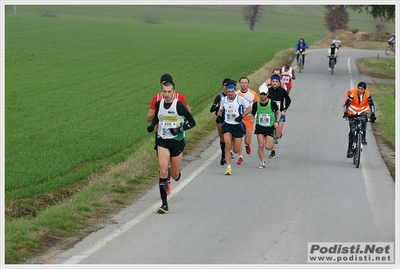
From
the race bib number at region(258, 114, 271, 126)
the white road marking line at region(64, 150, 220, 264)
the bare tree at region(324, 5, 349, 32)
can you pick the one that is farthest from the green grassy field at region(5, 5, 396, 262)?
the bare tree at region(324, 5, 349, 32)

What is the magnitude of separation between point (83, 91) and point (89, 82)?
14.3 ft

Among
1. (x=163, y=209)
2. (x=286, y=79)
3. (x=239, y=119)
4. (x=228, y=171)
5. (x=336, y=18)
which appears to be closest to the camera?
(x=163, y=209)

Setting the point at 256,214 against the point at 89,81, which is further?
the point at 89,81

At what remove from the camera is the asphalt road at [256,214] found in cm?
934

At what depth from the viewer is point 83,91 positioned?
37.1 m

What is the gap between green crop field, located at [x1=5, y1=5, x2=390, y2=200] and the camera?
19.7m

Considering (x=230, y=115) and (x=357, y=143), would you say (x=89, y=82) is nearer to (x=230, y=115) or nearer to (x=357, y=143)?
(x=357, y=143)

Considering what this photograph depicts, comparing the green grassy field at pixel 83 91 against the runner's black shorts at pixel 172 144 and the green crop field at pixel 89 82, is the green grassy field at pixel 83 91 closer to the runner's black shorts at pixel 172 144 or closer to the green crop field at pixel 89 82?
the green crop field at pixel 89 82

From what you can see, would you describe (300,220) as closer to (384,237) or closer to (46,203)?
(384,237)

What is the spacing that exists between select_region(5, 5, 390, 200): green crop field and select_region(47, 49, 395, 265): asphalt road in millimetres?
3546

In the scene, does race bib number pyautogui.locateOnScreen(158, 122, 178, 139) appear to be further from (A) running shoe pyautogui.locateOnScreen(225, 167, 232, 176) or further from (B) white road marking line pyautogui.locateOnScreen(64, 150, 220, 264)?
(A) running shoe pyautogui.locateOnScreen(225, 167, 232, 176)

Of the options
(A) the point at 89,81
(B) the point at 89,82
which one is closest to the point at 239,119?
(B) the point at 89,82

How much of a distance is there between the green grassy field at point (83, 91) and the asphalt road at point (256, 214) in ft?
2.79

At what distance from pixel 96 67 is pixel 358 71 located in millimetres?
16412
